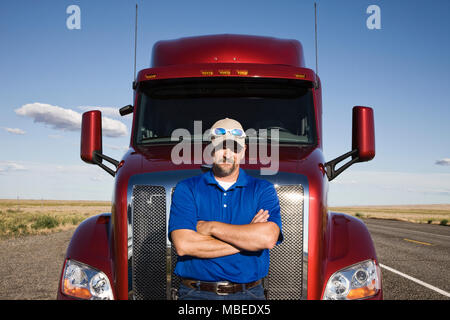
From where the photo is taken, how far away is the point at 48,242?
1580 centimetres

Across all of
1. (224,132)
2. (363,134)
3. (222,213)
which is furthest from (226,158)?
(363,134)

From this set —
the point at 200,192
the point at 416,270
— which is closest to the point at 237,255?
the point at 200,192

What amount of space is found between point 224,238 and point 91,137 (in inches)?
80.4

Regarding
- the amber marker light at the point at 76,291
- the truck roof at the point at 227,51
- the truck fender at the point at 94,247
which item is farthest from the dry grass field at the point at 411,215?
the amber marker light at the point at 76,291

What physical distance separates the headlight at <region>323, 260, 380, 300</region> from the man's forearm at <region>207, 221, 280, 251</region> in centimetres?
101

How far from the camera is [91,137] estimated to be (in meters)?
4.38

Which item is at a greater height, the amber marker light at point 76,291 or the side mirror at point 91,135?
the side mirror at point 91,135

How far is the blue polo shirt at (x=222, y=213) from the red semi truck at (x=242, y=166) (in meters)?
0.40

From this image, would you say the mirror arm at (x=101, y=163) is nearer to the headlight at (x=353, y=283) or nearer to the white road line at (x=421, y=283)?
the headlight at (x=353, y=283)

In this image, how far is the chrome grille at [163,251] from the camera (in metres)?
3.63

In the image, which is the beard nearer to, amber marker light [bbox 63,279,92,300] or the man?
the man

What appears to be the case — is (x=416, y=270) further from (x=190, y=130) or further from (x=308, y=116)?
(x=190, y=130)

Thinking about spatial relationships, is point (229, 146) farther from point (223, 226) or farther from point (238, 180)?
point (223, 226)
